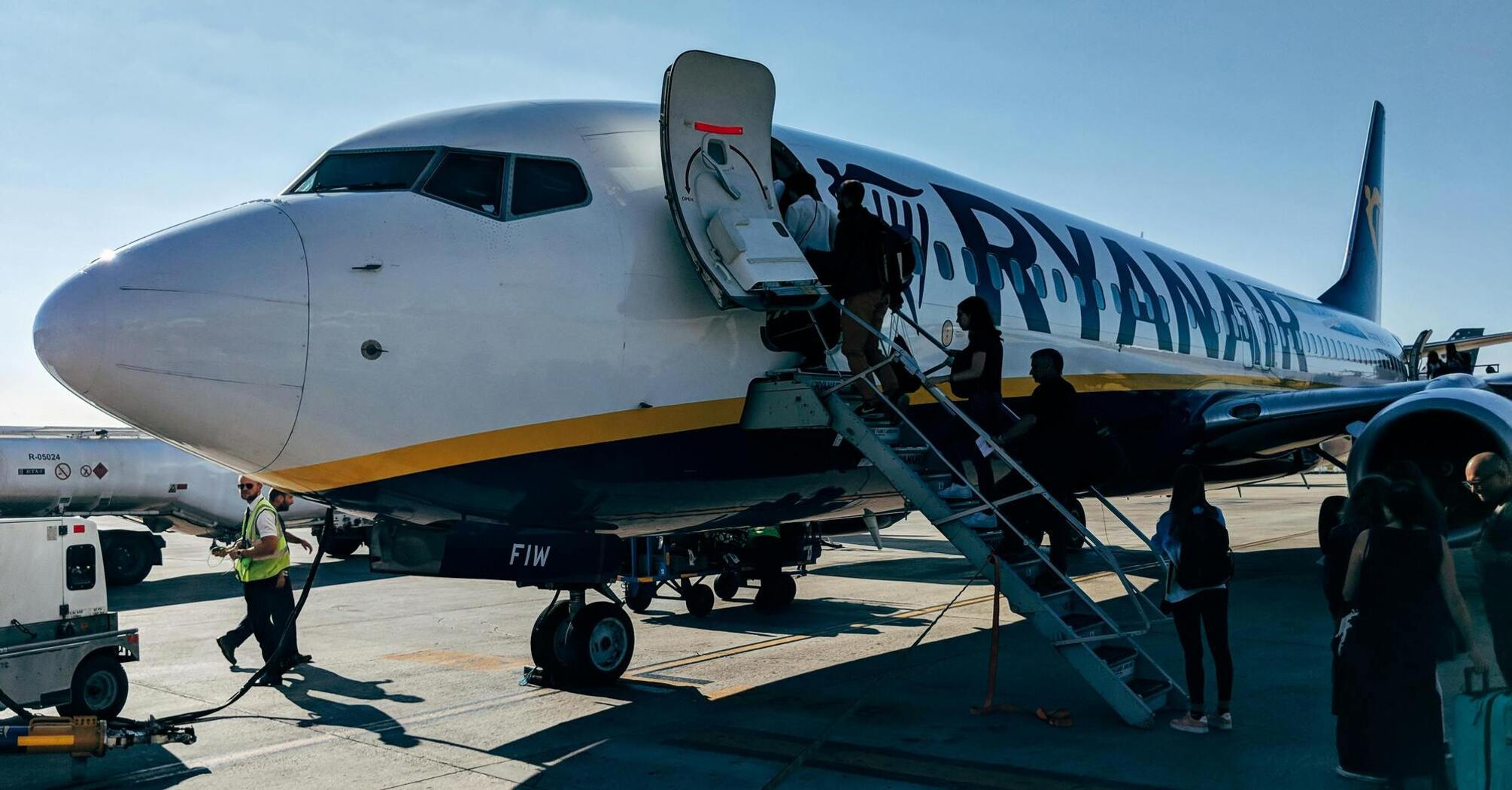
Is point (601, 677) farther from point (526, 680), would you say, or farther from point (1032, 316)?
point (1032, 316)

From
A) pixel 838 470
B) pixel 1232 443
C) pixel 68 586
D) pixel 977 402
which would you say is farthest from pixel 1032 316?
pixel 68 586

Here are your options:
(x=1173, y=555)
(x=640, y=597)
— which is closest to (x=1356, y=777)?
(x=1173, y=555)

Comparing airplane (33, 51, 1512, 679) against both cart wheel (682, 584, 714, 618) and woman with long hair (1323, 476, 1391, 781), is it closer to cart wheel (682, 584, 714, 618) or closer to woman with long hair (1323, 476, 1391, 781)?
woman with long hair (1323, 476, 1391, 781)

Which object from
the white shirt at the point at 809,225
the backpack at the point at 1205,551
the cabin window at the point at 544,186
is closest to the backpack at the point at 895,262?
the white shirt at the point at 809,225

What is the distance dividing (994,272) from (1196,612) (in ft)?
12.5

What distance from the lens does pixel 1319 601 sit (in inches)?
543

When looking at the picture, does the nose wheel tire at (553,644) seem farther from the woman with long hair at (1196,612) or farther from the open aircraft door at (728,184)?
the woman with long hair at (1196,612)

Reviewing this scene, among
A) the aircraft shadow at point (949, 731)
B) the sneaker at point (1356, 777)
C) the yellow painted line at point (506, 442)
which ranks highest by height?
the yellow painted line at point (506, 442)

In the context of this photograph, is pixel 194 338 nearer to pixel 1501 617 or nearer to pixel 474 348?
pixel 474 348

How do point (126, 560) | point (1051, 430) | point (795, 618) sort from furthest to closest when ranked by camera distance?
1. point (126, 560)
2. point (795, 618)
3. point (1051, 430)

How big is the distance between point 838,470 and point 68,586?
5.58 meters

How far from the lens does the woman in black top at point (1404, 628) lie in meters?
5.30

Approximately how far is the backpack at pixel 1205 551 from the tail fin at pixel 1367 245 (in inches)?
774

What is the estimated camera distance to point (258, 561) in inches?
428
